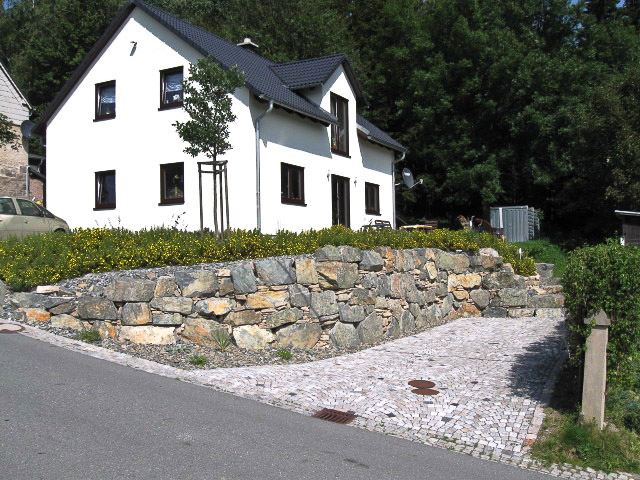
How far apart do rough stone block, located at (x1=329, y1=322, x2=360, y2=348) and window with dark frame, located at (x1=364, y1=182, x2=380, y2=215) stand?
40.0 ft

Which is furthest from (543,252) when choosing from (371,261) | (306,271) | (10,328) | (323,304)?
(10,328)

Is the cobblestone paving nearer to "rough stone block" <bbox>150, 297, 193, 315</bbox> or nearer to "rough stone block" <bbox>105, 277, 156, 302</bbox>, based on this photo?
"rough stone block" <bbox>105, 277, 156, 302</bbox>

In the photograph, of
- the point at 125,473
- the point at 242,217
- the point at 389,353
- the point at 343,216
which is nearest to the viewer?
the point at 125,473

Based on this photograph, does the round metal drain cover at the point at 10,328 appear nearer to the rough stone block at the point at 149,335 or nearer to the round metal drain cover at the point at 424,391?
the rough stone block at the point at 149,335

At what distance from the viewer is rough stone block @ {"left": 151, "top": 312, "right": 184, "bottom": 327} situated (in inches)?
357

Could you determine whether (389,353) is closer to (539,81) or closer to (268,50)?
(539,81)

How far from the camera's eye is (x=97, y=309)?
9.25 metres

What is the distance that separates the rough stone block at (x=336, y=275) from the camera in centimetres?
1046

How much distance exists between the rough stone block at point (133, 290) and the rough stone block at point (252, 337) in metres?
1.46

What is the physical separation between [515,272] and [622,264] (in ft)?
35.8

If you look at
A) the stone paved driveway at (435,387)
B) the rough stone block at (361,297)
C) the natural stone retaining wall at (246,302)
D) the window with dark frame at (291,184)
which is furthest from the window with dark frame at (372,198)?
the stone paved driveway at (435,387)

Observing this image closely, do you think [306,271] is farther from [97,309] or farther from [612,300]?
[612,300]

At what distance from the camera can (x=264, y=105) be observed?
54.8ft

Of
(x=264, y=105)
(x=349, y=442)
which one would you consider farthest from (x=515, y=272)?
(x=349, y=442)
